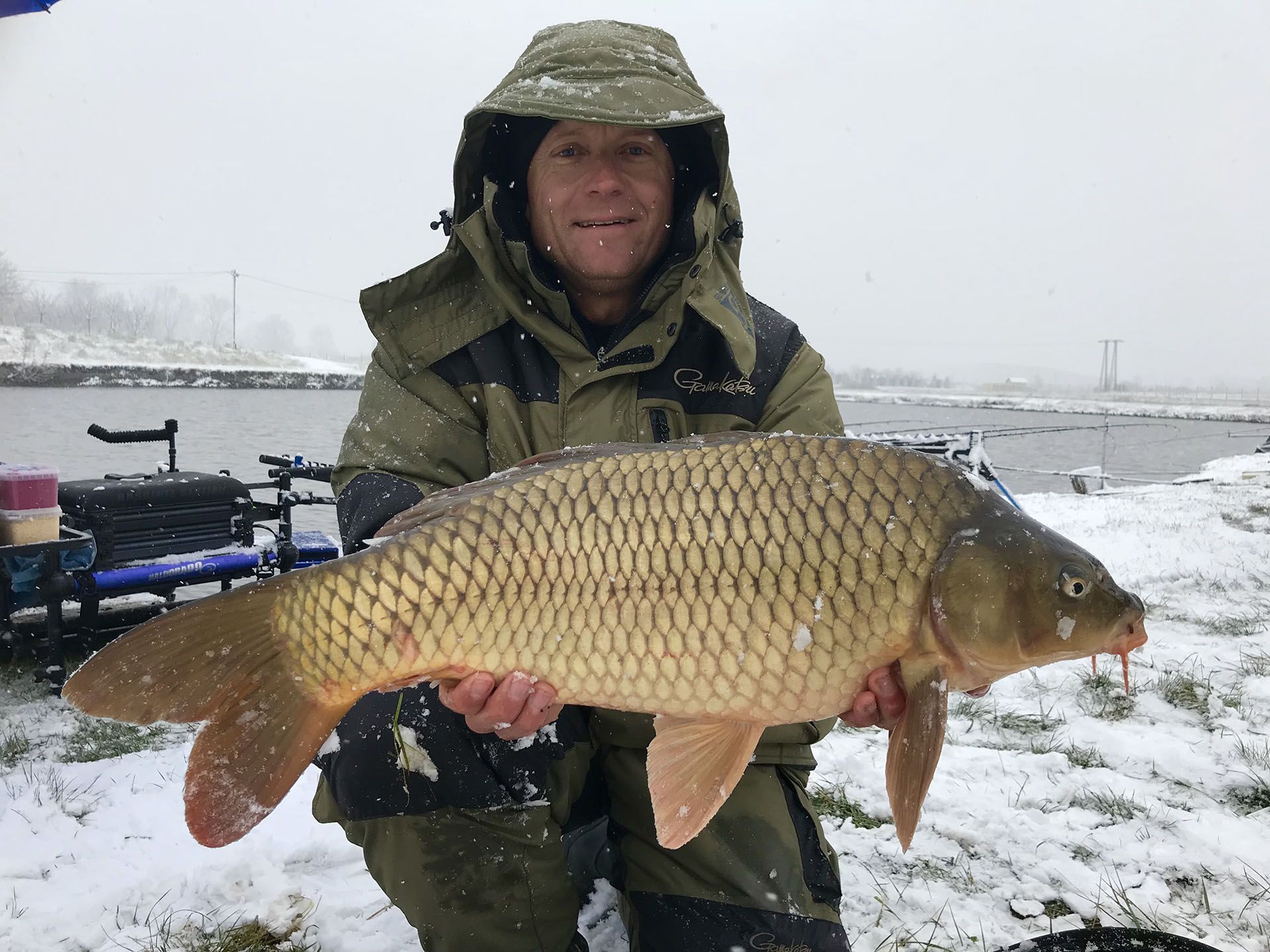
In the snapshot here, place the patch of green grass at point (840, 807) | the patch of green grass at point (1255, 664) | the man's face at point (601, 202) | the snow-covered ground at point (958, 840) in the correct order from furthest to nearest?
the patch of green grass at point (1255, 664), the patch of green grass at point (840, 807), the man's face at point (601, 202), the snow-covered ground at point (958, 840)

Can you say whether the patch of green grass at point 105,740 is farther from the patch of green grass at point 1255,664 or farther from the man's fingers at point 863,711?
the patch of green grass at point 1255,664

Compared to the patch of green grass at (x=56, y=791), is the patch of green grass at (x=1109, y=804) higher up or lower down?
higher up

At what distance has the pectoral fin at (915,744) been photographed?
1.28 metres

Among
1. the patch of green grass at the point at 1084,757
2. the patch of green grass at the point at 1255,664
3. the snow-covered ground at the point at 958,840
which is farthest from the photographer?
the patch of green grass at the point at 1255,664

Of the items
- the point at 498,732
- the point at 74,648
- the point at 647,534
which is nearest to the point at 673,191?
the point at 647,534

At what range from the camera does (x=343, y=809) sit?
1611 millimetres

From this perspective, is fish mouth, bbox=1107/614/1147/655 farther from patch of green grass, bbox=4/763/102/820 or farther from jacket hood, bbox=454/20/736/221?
patch of green grass, bbox=4/763/102/820

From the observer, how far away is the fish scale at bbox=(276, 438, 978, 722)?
1.31m

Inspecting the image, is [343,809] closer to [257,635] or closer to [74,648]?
[257,635]

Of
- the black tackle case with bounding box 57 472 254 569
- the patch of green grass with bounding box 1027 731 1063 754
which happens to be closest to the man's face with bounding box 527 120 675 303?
the patch of green grass with bounding box 1027 731 1063 754

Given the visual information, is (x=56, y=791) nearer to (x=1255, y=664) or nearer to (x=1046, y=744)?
(x=1046, y=744)

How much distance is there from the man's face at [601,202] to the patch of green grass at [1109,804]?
1826 mm

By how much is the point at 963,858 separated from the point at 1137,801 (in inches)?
22.0

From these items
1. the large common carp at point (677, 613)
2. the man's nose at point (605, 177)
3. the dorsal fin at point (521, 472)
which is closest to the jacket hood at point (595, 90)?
the man's nose at point (605, 177)
